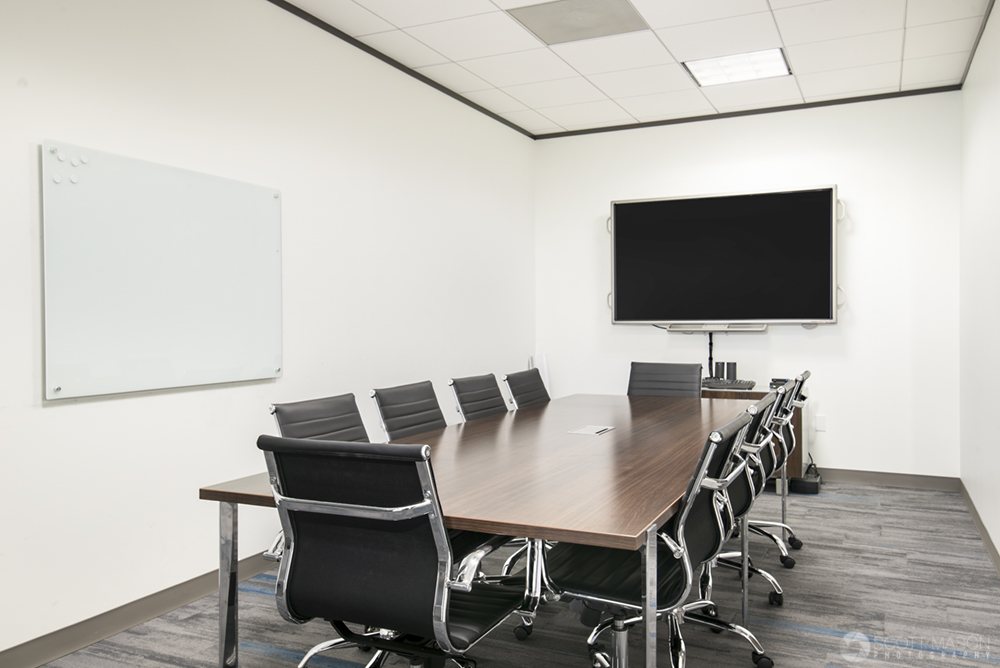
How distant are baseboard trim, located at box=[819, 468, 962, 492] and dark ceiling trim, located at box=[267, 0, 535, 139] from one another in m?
3.94

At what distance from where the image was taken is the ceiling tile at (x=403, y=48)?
14.6 ft

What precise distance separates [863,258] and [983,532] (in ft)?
7.55

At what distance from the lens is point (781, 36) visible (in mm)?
4465

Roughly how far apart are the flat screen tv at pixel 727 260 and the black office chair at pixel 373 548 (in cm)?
447

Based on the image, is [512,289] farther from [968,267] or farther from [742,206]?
[968,267]

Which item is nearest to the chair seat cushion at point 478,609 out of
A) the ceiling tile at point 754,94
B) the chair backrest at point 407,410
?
the chair backrest at point 407,410

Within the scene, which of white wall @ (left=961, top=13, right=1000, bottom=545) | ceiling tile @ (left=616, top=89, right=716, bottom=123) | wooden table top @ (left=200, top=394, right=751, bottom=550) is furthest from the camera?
ceiling tile @ (left=616, top=89, right=716, bottom=123)

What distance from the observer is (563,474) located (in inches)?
98.1

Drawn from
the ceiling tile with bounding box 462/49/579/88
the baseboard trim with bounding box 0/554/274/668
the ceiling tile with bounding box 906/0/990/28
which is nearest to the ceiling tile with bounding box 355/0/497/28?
the ceiling tile with bounding box 462/49/579/88

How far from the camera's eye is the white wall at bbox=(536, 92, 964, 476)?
5.54 meters

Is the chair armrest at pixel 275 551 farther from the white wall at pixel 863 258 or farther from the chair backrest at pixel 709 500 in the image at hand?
the white wall at pixel 863 258

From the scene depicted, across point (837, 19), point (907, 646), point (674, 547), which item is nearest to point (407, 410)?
point (674, 547)

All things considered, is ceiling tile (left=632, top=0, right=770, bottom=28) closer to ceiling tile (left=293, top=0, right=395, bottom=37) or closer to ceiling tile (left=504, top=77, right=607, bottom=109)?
ceiling tile (left=504, top=77, right=607, bottom=109)

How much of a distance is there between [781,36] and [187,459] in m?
Result: 4.04
